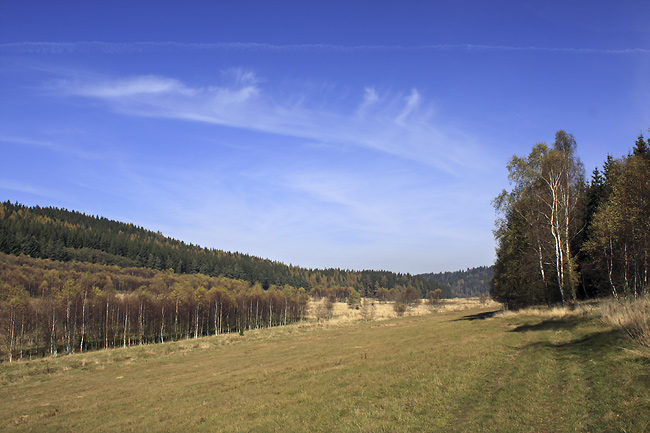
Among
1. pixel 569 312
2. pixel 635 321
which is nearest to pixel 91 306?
pixel 569 312

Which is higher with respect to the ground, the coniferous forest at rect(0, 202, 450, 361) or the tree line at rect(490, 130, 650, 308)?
the tree line at rect(490, 130, 650, 308)

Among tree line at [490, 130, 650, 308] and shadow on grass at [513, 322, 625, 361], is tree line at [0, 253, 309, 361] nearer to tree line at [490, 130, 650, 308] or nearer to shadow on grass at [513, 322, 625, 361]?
tree line at [490, 130, 650, 308]

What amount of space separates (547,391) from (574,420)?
2.77 meters

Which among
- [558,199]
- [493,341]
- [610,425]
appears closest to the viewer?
[610,425]

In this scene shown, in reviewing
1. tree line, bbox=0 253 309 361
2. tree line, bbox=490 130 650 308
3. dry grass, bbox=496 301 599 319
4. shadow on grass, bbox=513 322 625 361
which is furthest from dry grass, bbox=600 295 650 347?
tree line, bbox=0 253 309 361

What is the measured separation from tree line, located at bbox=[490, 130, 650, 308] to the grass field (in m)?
7.40

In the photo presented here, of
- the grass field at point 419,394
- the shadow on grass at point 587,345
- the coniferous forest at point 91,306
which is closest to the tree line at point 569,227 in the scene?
the grass field at point 419,394

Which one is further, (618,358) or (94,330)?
(94,330)

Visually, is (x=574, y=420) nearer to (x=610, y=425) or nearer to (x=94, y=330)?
(x=610, y=425)

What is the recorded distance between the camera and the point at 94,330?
279 ft

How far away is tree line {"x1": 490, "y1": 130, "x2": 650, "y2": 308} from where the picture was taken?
25.9 meters

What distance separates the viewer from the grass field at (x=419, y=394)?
1070cm

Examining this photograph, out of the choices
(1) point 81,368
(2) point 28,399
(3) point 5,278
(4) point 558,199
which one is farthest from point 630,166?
(3) point 5,278

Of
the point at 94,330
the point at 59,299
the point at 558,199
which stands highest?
the point at 558,199
